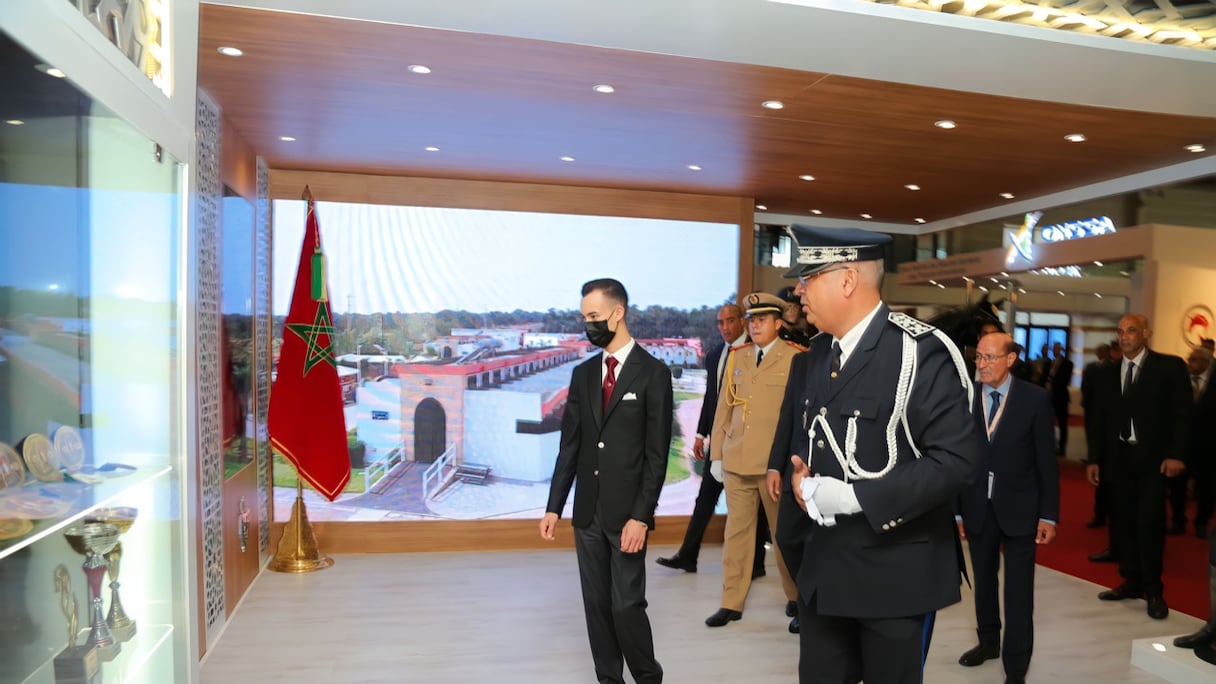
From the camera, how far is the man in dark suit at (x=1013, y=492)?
348cm

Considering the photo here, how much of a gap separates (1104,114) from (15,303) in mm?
4453

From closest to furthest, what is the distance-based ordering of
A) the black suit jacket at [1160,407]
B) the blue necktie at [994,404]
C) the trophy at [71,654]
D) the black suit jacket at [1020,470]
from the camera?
the trophy at [71,654]
the black suit jacket at [1020,470]
the blue necktie at [994,404]
the black suit jacket at [1160,407]

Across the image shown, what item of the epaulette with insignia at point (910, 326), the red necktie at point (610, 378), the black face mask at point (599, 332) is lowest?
the red necktie at point (610, 378)

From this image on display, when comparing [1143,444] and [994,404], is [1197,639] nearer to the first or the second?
[1143,444]

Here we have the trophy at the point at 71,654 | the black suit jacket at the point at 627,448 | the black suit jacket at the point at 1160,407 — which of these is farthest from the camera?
the black suit jacket at the point at 1160,407

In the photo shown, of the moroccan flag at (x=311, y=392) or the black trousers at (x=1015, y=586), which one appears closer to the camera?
the black trousers at (x=1015, y=586)

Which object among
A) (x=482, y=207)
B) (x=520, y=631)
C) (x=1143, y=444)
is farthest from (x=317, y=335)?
(x=1143, y=444)

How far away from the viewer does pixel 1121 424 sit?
482 cm

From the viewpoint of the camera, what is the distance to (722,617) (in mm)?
4398

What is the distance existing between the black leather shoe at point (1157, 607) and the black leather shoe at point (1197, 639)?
2.28 feet

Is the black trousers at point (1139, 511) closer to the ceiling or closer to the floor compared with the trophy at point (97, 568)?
closer to the floor

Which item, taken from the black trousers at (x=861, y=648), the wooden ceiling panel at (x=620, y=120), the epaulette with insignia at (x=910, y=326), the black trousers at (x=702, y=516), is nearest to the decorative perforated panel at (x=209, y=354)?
the wooden ceiling panel at (x=620, y=120)

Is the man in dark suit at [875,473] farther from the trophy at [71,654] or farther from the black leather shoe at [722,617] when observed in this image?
the black leather shoe at [722,617]

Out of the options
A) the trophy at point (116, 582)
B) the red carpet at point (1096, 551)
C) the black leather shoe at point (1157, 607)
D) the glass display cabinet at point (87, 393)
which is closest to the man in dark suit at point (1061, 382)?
the red carpet at point (1096, 551)
